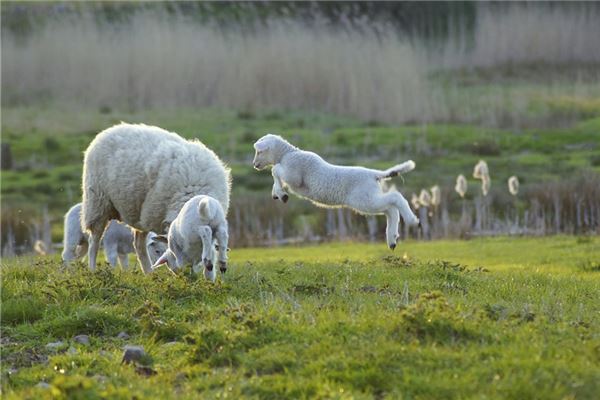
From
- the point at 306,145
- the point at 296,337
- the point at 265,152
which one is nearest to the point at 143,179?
the point at 265,152

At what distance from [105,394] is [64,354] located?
1.65 meters

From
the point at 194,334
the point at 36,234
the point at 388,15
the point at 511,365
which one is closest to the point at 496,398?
the point at 511,365

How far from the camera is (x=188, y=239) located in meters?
10.7

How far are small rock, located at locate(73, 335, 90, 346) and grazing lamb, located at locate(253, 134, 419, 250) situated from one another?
3650 millimetres

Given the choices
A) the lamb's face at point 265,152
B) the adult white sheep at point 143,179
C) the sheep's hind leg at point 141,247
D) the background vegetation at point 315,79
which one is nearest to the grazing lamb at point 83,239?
the sheep's hind leg at point 141,247

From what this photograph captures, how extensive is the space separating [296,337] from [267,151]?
4.69 metres

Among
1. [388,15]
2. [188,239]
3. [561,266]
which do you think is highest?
[388,15]

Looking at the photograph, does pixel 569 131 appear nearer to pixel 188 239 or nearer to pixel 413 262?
pixel 413 262

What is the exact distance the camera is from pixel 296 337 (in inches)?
317

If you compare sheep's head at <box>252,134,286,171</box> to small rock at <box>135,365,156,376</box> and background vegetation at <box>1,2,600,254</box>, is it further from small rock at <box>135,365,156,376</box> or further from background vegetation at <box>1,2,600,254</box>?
background vegetation at <box>1,2,600,254</box>

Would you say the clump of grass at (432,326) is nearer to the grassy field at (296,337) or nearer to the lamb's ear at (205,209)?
the grassy field at (296,337)

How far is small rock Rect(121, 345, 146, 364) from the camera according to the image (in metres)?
7.98

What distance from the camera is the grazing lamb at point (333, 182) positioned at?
11594 millimetres

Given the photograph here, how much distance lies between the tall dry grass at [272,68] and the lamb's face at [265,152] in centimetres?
3590
